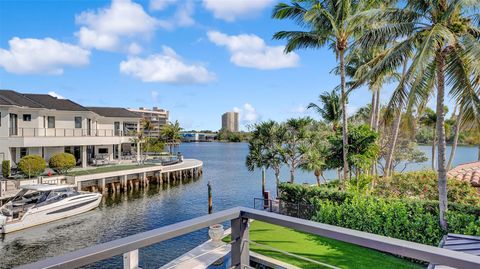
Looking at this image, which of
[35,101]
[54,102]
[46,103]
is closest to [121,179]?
[46,103]

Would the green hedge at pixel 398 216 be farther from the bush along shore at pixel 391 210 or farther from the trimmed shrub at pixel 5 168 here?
the trimmed shrub at pixel 5 168

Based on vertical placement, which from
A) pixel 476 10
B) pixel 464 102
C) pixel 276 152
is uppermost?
pixel 476 10

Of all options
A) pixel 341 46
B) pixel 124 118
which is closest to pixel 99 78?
pixel 124 118

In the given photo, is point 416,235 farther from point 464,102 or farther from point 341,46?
point 341,46

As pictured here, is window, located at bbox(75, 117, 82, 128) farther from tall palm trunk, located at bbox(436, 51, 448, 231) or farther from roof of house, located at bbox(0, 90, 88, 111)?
tall palm trunk, located at bbox(436, 51, 448, 231)

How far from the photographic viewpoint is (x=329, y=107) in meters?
21.6

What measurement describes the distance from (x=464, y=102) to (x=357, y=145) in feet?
19.9

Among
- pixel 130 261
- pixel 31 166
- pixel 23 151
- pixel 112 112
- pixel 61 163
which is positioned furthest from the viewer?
pixel 112 112

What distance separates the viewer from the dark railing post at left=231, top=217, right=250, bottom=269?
2.42 meters

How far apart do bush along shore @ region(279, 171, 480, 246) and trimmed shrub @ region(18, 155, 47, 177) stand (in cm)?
1860

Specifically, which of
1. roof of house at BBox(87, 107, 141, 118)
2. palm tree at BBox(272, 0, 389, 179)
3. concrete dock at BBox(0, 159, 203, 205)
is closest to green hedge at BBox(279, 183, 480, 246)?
palm tree at BBox(272, 0, 389, 179)

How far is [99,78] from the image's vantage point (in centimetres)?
2934

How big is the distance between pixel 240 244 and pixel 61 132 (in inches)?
1285

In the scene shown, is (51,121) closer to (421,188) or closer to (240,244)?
(421,188)
